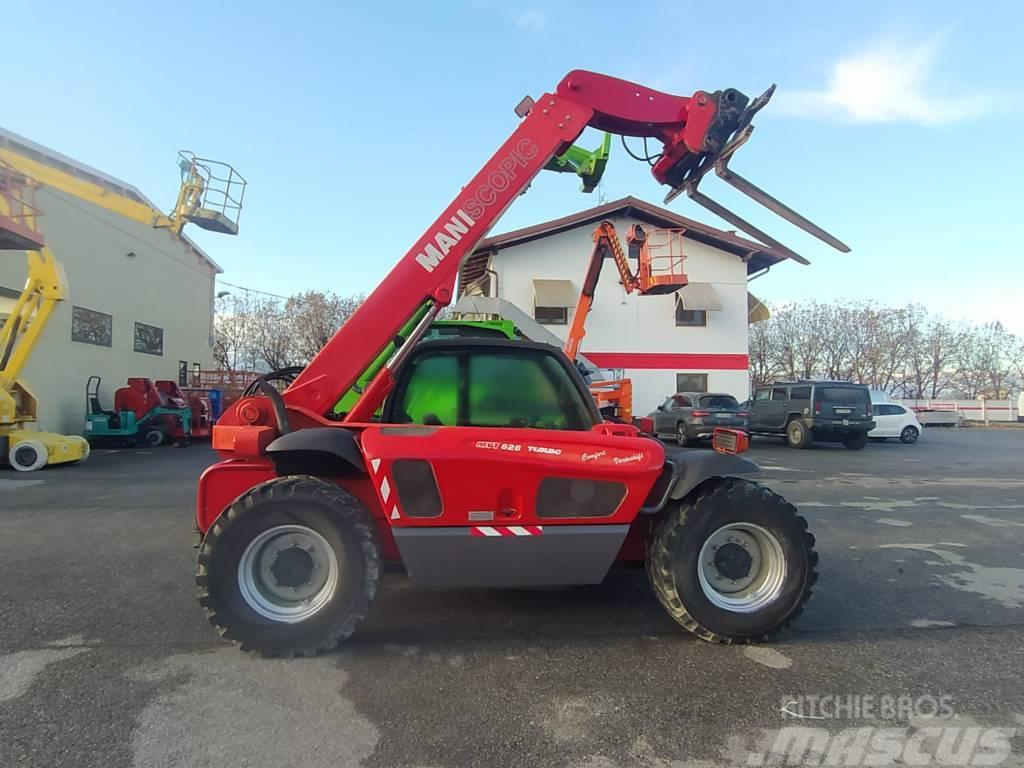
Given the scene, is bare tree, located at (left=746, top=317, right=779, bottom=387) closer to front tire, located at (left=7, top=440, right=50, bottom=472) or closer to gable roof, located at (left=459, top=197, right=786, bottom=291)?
gable roof, located at (left=459, top=197, right=786, bottom=291)

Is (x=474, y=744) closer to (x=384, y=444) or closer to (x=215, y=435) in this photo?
(x=384, y=444)

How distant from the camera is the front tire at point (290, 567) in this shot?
128 inches

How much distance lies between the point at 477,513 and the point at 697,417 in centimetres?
1500

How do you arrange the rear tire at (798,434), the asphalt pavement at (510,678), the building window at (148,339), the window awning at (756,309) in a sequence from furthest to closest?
the window awning at (756,309)
the building window at (148,339)
the rear tire at (798,434)
the asphalt pavement at (510,678)

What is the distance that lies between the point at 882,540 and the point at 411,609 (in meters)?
5.00

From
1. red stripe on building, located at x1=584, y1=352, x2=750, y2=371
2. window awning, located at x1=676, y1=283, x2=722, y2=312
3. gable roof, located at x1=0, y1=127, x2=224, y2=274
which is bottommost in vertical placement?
red stripe on building, located at x1=584, y1=352, x2=750, y2=371

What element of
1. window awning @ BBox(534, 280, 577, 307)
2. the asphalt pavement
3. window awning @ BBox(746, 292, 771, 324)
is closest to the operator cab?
the asphalt pavement

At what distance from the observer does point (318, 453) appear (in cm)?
354

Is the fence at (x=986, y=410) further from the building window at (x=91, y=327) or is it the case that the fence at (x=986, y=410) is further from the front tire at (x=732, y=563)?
the building window at (x=91, y=327)

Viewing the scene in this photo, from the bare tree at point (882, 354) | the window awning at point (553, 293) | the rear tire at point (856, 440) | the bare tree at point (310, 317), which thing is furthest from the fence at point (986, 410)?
the bare tree at point (310, 317)

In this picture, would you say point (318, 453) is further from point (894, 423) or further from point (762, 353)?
point (762, 353)

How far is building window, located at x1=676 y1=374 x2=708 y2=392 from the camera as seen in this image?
26.5m

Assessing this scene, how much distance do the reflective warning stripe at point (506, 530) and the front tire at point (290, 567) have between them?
0.57m

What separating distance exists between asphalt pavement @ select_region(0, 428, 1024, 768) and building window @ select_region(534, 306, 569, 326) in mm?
20982
